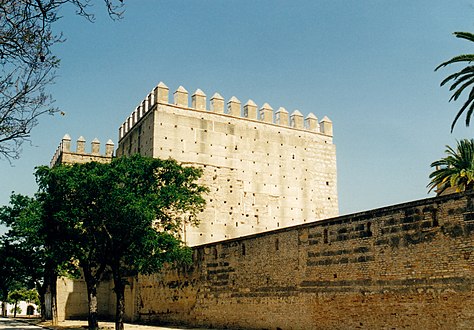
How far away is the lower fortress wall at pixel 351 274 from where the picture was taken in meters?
13.3

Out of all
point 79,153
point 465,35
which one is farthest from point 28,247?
point 465,35

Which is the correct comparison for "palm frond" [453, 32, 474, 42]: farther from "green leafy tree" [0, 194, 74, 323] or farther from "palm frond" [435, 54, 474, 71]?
"green leafy tree" [0, 194, 74, 323]

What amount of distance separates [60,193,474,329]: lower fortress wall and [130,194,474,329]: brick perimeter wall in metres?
0.03

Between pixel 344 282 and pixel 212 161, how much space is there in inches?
A: 756

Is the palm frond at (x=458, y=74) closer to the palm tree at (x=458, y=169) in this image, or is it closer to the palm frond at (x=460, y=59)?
the palm frond at (x=460, y=59)

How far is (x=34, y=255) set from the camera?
3266cm

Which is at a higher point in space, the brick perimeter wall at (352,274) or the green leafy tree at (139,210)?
the green leafy tree at (139,210)

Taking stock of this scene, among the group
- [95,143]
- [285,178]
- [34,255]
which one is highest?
[95,143]

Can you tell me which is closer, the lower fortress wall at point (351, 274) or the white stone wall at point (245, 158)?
the lower fortress wall at point (351, 274)

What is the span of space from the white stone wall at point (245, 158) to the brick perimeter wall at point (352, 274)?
33.3 feet

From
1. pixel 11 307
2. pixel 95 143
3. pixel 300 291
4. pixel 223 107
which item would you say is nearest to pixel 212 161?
pixel 223 107

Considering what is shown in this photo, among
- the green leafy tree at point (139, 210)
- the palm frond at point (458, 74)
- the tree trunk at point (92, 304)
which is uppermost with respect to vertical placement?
the palm frond at point (458, 74)

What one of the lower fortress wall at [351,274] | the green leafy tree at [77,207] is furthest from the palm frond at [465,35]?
the green leafy tree at [77,207]

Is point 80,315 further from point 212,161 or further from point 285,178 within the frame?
point 285,178
